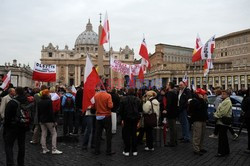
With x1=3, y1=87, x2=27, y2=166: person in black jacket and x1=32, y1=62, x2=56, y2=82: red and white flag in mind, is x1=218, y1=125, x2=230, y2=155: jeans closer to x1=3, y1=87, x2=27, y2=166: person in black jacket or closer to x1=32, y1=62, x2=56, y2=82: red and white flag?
x1=3, y1=87, x2=27, y2=166: person in black jacket

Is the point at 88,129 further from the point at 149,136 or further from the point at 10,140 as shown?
the point at 10,140

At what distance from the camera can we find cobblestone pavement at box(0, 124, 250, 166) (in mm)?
7139

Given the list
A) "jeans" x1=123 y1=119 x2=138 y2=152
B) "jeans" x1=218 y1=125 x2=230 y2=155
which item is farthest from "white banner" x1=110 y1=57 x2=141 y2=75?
"jeans" x1=218 y1=125 x2=230 y2=155

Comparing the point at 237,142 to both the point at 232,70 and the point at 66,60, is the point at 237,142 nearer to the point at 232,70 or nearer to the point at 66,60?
the point at 232,70

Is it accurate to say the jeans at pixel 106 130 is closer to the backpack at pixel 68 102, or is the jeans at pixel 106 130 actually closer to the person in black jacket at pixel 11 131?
the person in black jacket at pixel 11 131

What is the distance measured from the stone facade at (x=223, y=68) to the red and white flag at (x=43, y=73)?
2039 inches

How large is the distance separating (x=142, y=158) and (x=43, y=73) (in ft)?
23.4

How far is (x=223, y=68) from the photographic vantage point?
70.2 metres

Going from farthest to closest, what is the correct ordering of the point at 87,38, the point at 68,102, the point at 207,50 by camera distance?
the point at 87,38, the point at 207,50, the point at 68,102

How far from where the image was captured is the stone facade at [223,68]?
216 feet

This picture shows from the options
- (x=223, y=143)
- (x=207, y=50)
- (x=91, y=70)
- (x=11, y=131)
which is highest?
(x=207, y=50)

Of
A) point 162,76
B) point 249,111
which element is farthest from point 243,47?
point 249,111

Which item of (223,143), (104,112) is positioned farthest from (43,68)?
(223,143)

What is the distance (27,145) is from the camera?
9648 millimetres
